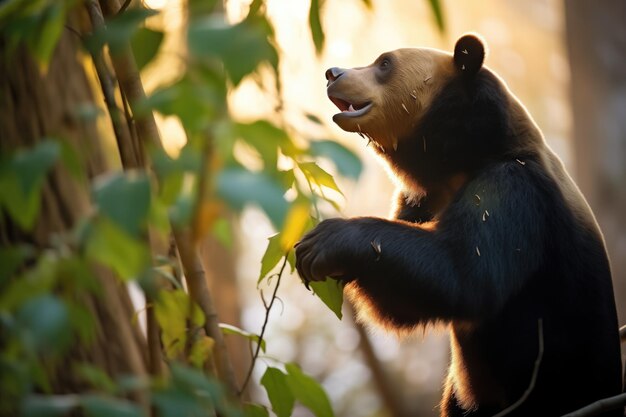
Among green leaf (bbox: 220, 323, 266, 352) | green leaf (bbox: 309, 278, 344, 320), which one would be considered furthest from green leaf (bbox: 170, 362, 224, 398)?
green leaf (bbox: 309, 278, 344, 320)

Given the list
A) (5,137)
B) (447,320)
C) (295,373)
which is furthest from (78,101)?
(295,373)

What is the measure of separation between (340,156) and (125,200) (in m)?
0.28

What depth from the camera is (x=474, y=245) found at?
2.91 meters

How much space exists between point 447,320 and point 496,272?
231mm

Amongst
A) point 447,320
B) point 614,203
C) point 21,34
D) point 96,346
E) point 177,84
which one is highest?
point 21,34

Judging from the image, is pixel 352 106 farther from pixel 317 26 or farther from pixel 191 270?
pixel 317 26

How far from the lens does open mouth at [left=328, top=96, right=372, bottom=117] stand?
11.0 feet

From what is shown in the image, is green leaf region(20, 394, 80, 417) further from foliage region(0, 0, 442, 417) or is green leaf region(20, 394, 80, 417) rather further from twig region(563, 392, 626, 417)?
twig region(563, 392, 626, 417)

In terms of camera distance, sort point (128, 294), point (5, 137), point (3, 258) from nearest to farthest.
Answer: point (3, 258), point (5, 137), point (128, 294)

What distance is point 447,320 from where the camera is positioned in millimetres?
2934

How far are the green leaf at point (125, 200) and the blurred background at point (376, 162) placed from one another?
38.1 inches

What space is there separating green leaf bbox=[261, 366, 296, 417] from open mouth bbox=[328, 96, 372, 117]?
5.29 ft

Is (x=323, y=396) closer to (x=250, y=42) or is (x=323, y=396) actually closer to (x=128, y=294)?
(x=250, y=42)

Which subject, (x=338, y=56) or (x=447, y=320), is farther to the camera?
(x=338, y=56)
